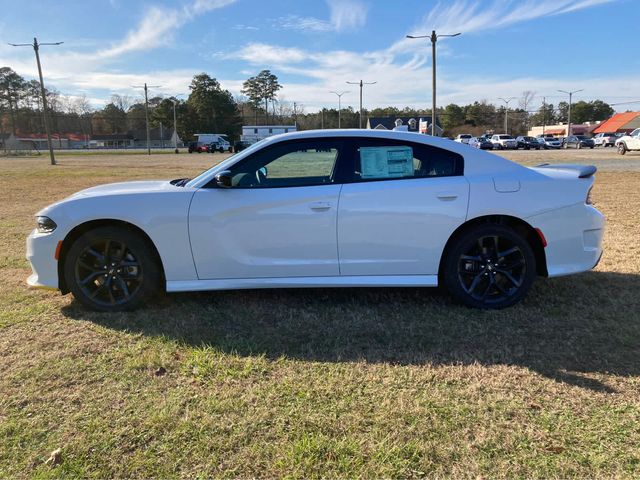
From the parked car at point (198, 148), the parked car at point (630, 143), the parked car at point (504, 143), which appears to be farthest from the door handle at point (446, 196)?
the parked car at point (198, 148)

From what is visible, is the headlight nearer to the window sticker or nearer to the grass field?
the grass field

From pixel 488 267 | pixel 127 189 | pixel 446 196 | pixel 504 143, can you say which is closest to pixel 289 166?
pixel 446 196

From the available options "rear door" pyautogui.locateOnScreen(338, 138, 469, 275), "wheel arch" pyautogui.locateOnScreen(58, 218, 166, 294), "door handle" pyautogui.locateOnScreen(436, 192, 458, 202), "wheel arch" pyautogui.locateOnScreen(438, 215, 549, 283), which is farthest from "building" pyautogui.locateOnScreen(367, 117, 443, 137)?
"wheel arch" pyautogui.locateOnScreen(58, 218, 166, 294)

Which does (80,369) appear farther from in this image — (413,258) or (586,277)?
(586,277)

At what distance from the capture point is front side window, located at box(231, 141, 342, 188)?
13.1ft

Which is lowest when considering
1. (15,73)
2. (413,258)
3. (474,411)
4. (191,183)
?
(474,411)

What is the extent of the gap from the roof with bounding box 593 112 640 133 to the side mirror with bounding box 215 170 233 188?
110 m

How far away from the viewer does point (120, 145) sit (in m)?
106

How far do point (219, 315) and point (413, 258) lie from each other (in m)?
1.73

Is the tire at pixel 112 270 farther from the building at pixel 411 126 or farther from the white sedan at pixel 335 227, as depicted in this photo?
the building at pixel 411 126

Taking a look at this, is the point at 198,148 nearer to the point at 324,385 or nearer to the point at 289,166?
the point at 289,166

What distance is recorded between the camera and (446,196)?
154 inches

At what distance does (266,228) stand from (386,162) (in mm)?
1172

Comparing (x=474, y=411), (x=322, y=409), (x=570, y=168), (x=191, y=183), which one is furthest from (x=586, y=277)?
(x=191, y=183)
